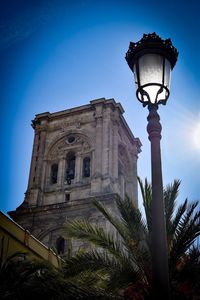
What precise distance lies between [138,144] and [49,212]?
40.4 feet

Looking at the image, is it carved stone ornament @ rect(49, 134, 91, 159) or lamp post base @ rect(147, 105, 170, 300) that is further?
carved stone ornament @ rect(49, 134, 91, 159)

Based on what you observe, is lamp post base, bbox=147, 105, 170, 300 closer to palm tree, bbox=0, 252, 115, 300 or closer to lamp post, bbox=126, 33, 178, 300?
lamp post, bbox=126, 33, 178, 300

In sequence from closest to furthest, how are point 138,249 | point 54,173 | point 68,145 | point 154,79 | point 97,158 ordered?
point 154,79, point 138,249, point 97,158, point 54,173, point 68,145

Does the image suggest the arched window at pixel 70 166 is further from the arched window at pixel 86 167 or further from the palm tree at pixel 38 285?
the palm tree at pixel 38 285

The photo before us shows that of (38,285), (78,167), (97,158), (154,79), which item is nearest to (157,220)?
(154,79)

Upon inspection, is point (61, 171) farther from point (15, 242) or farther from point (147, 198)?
point (147, 198)

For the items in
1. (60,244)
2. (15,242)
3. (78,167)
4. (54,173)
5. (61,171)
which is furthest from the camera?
(54,173)

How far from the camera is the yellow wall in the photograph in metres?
14.7

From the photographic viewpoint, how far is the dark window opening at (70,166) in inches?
1266

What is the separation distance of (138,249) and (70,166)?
80.1 feet

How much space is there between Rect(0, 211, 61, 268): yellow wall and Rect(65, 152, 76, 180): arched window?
14.8 metres

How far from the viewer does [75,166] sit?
1272 inches

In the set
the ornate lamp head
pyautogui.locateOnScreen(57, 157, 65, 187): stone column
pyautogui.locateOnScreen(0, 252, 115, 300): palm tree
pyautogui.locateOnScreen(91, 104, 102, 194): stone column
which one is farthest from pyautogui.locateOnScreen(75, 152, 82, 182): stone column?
the ornate lamp head

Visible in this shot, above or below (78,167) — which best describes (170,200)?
below
